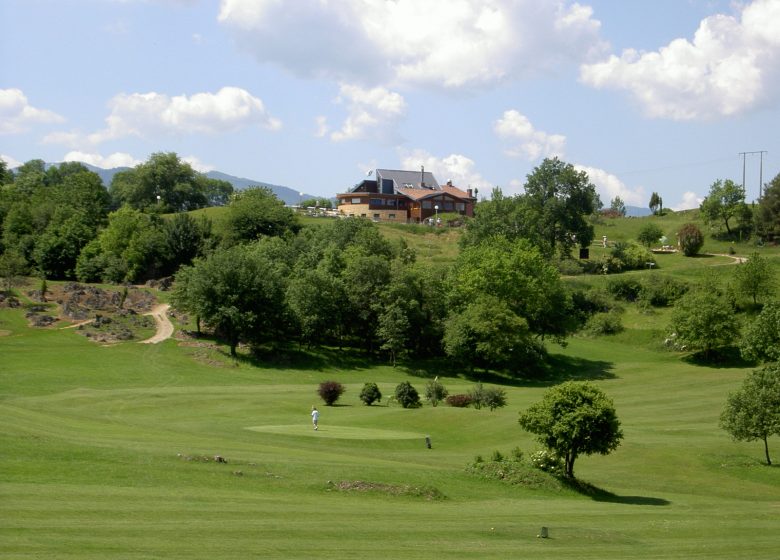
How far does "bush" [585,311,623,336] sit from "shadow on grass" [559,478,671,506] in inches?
2495

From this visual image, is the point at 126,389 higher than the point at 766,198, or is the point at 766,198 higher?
the point at 766,198

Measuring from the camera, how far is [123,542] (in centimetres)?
1989

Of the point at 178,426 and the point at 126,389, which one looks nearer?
the point at 178,426

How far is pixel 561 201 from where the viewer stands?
115875mm

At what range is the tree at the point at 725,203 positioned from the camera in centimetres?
12712

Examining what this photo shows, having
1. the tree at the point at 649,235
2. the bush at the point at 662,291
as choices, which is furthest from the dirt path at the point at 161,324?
the tree at the point at 649,235

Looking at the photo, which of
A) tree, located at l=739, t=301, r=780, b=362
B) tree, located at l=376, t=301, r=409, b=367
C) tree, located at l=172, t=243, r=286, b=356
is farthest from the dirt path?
tree, located at l=739, t=301, r=780, b=362

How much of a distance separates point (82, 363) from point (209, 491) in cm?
4724

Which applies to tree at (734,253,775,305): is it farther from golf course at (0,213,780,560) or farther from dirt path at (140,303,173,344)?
dirt path at (140,303,173,344)

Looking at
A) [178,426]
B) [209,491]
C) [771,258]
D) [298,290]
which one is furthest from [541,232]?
[209,491]

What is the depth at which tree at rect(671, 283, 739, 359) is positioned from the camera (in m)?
79.1

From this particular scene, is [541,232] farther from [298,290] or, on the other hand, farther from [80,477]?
[80,477]

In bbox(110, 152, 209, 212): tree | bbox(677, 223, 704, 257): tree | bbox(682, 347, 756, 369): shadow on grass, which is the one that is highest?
bbox(110, 152, 209, 212): tree

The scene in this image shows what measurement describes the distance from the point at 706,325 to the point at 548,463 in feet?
164
